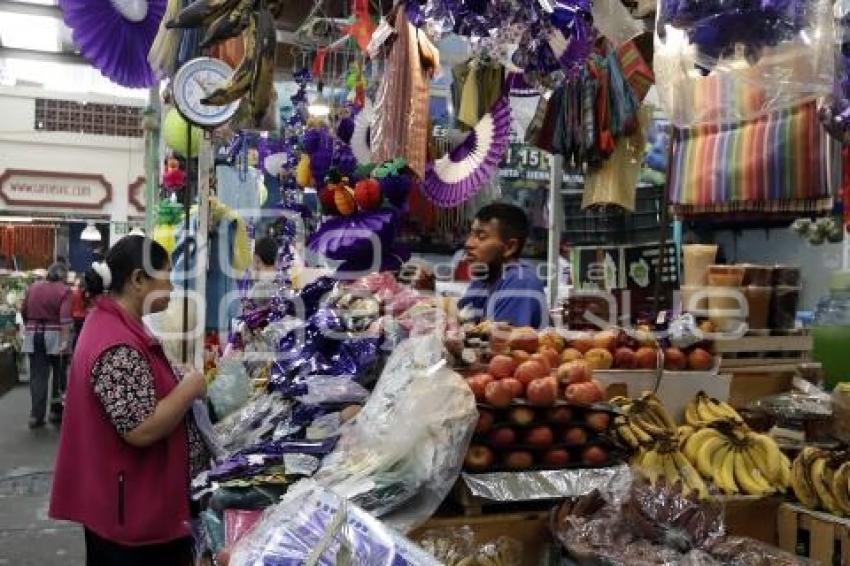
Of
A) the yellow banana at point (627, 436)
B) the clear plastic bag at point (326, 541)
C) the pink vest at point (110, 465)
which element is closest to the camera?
the clear plastic bag at point (326, 541)

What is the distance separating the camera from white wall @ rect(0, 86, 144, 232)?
14.5 m

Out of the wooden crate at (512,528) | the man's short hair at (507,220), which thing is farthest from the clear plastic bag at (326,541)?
the man's short hair at (507,220)

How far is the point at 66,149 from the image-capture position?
15.0m

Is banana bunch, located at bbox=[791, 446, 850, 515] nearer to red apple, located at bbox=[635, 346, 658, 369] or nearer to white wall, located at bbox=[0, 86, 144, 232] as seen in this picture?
red apple, located at bbox=[635, 346, 658, 369]

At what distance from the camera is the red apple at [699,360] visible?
301 cm

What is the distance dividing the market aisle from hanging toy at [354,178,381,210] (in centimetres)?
278

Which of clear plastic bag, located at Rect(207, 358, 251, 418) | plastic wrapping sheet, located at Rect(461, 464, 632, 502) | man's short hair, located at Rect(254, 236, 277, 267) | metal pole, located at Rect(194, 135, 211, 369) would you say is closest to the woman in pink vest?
clear plastic bag, located at Rect(207, 358, 251, 418)

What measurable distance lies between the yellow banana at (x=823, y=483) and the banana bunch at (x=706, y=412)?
31 centimetres

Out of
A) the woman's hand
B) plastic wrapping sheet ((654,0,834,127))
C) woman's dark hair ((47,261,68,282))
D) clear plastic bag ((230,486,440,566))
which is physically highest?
plastic wrapping sheet ((654,0,834,127))

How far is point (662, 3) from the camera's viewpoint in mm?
2189

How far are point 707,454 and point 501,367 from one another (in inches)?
29.7

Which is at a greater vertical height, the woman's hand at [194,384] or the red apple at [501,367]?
the red apple at [501,367]

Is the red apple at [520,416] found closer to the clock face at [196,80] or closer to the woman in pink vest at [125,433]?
the woman in pink vest at [125,433]

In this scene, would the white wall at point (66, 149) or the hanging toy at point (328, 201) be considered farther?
the white wall at point (66, 149)
